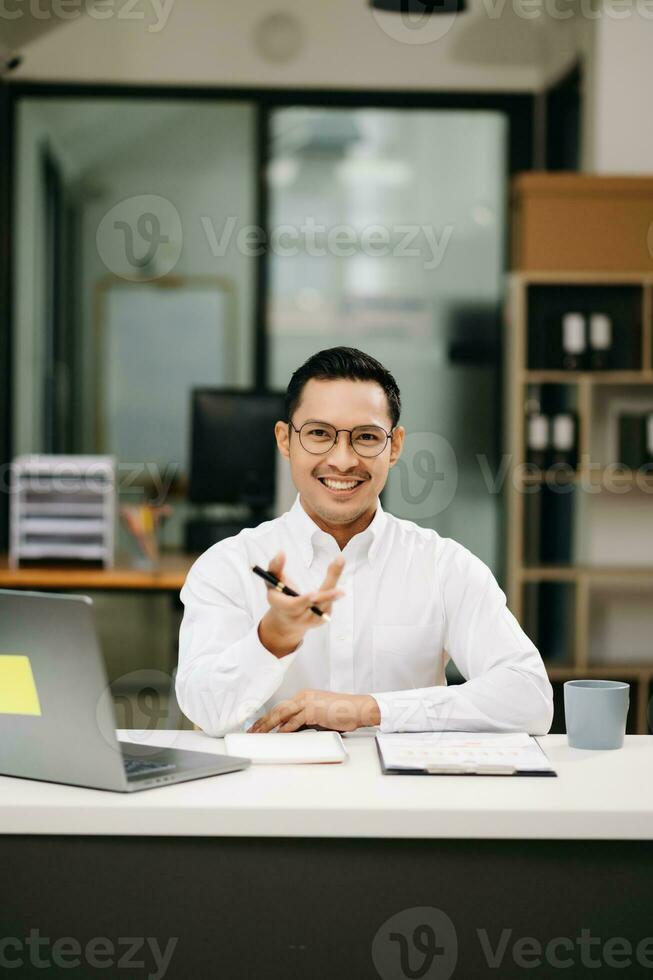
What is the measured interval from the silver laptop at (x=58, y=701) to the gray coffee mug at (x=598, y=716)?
560 mm

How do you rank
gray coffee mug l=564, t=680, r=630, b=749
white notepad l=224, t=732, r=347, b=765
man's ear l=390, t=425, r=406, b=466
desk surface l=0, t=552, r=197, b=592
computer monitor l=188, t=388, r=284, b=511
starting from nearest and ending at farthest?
white notepad l=224, t=732, r=347, b=765 < gray coffee mug l=564, t=680, r=630, b=749 < man's ear l=390, t=425, r=406, b=466 < desk surface l=0, t=552, r=197, b=592 < computer monitor l=188, t=388, r=284, b=511

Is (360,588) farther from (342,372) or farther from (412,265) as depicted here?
(412,265)

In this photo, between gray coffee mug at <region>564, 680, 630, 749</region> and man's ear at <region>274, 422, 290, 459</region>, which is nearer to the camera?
gray coffee mug at <region>564, 680, 630, 749</region>

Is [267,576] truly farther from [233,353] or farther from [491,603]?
[233,353]

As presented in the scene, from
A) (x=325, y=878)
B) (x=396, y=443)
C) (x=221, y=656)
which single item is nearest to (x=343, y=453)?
(x=396, y=443)

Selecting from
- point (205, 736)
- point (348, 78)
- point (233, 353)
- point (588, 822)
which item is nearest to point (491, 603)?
point (205, 736)

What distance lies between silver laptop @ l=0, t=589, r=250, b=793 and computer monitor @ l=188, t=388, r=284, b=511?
3129 millimetres

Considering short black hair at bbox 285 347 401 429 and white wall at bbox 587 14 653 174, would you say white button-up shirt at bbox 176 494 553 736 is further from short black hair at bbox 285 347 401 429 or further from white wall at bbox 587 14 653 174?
white wall at bbox 587 14 653 174

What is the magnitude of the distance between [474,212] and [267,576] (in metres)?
4.31

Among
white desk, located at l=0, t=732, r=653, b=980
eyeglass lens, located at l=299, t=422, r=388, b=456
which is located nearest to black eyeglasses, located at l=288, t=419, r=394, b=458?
eyeglass lens, located at l=299, t=422, r=388, b=456

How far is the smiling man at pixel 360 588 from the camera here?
1.88m

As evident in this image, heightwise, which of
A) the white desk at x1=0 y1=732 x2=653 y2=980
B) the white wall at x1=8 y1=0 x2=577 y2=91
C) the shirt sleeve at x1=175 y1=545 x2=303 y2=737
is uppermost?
the white wall at x1=8 y1=0 x2=577 y2=91

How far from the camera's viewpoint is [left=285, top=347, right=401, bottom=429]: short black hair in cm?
205

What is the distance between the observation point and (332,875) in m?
1.31
